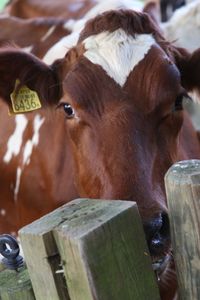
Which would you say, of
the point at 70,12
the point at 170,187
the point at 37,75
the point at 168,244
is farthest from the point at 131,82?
the point at 70,12

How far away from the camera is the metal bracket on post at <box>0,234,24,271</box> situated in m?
1.36

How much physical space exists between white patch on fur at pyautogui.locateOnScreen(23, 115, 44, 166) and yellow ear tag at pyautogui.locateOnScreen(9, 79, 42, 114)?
464mm

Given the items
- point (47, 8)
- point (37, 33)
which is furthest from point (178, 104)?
point (47, 8)

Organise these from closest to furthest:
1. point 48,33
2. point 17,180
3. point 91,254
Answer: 1. point 91,254
2. point 17,180
3. point 48,33

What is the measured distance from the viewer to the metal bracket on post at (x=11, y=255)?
136cm

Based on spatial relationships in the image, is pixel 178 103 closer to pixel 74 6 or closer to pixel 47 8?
pixel 74 6

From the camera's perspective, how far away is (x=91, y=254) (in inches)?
44.9

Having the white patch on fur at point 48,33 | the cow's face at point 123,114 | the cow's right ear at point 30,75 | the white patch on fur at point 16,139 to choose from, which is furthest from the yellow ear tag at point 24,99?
the white patch on fur at point 48,33

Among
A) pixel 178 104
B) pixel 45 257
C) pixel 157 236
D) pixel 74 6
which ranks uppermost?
pixel 74 6

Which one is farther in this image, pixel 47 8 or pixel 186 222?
pixel 47 8

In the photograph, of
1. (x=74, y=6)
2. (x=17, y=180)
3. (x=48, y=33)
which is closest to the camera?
(x=17, y=180)

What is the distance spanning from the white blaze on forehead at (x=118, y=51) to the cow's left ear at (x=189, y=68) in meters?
0.22

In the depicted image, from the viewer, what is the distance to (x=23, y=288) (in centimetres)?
131

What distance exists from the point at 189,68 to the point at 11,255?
150 centimetres
